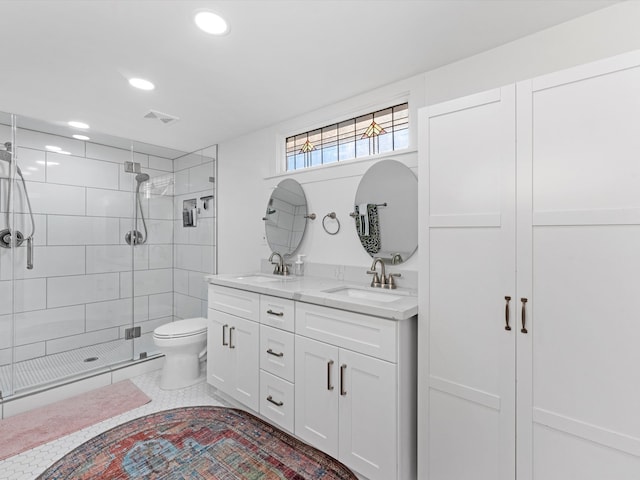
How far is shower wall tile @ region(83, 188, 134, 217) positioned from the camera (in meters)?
3.15

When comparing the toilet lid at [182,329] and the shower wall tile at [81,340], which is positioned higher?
the toilet lid at [182,329]

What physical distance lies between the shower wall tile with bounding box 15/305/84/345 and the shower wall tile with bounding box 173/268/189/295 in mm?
869

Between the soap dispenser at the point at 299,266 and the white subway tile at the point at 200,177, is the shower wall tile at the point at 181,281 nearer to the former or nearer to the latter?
the white subway tile at the point at 200,177

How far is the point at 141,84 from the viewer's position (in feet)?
7.16

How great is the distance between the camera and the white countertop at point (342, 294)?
1569 millimetres

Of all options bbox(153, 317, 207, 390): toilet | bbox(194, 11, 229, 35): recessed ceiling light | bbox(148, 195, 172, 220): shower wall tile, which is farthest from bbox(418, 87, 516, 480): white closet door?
bbox(148, 195, 172, 220): shower wall tile

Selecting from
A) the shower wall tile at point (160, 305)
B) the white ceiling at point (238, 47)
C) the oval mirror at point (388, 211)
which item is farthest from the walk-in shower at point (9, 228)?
the oval mirror at point (388, 211)

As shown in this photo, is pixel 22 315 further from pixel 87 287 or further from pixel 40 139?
pixel 40 139

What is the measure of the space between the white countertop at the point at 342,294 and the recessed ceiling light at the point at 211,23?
4.77 ft

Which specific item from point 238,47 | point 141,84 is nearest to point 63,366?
point 141,84

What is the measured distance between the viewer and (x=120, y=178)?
326 cm

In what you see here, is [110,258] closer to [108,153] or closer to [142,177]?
[142,177]

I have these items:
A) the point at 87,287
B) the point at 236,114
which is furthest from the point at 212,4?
the point at 87,287

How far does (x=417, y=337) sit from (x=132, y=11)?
208cm
